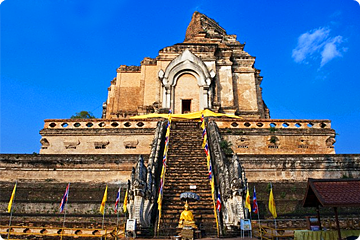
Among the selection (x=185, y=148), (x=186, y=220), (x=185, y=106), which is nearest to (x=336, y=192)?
(x=186, y=220)

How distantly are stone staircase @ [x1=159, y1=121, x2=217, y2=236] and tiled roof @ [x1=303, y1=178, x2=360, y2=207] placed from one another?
164 inches

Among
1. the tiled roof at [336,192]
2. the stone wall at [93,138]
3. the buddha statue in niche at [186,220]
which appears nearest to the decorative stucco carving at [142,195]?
the buddha statue in niche at [186,220]

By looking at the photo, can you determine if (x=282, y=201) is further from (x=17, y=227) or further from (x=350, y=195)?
(x=17, y=227)

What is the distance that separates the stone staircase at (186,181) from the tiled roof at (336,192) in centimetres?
416

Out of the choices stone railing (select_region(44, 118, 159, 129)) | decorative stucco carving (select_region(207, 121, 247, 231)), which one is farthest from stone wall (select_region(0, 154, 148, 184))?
decorative stucco carving (select_region(207, 121, 247, 231))

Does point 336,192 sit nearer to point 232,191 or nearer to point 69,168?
point 232,191

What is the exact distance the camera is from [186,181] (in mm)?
13852

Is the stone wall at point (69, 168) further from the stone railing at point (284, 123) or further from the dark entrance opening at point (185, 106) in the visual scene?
the dark entrance opening at point (185, 106)

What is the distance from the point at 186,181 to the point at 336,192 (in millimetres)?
6737

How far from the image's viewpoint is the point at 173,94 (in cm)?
2531

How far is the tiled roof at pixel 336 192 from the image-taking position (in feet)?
26.7

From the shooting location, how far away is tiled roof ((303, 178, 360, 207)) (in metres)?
8.14

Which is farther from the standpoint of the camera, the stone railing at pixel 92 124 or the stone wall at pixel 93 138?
the stone railing at pixel 92 124

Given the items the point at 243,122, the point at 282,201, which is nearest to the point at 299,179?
the point at 282,201
